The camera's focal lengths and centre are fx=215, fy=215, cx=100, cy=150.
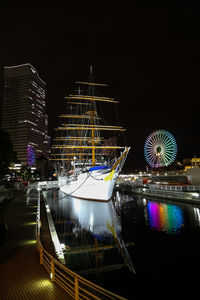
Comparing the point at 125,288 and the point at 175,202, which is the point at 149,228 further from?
the point at 175,202

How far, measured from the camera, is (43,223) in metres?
17.6

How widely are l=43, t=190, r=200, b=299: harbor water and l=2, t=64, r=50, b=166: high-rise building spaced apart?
15066 centimetres

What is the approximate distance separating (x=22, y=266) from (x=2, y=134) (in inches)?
1189

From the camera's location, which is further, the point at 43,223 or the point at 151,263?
the point at 43,223

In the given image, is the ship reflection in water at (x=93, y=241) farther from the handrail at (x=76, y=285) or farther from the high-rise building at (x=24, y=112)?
the high-rise building at (x=24, y=112)

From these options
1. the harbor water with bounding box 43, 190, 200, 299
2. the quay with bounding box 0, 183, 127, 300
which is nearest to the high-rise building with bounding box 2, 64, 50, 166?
the harbor water with bounding box 43, 190, 200, 299

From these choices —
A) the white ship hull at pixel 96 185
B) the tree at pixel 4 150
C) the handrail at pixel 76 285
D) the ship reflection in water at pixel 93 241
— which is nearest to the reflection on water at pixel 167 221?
the ship reflection in water at pixel 93 241

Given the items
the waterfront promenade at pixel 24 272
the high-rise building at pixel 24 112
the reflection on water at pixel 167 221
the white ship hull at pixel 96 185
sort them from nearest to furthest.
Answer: the waterfront promenade at pixel 24 272
the reflection on water at pixel 167 221
the white ship hull at pixel 96 185
the high-rise building at pixel 24 112

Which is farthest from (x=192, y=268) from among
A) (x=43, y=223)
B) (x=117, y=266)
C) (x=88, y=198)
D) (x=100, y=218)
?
(x=88, y=198)

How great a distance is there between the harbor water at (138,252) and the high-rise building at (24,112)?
151m

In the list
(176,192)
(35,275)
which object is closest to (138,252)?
(35,275)

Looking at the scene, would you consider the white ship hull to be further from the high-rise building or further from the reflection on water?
the high-rise building

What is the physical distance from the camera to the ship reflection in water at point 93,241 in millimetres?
12023

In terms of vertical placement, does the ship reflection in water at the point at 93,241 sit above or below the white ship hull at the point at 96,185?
below
